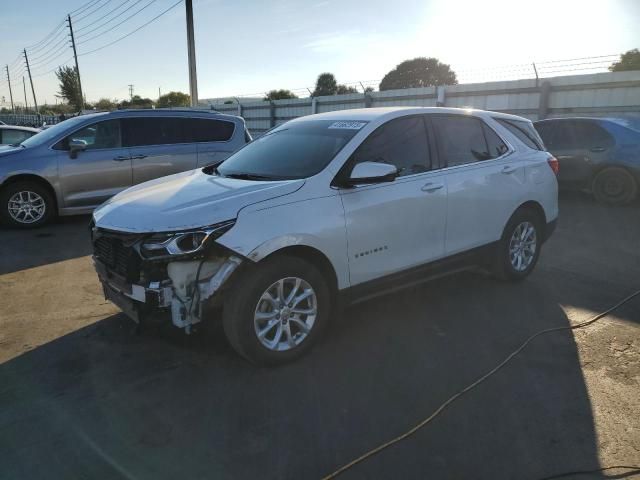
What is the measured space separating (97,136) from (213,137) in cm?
197

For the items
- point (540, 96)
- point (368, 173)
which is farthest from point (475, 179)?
point (540, 96)

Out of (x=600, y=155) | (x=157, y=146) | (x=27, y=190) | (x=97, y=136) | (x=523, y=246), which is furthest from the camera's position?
(x=600, y=155)

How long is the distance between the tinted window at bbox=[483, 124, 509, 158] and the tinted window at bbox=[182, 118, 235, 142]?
5.45 m

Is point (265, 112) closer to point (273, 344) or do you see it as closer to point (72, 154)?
point (72, 154)

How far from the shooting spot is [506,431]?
2807mm

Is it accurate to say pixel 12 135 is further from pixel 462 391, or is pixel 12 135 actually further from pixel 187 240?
pixel 462 391

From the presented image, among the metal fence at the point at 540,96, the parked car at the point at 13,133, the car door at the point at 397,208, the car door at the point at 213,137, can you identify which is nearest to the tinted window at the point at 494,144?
the car door at the point at 397,208

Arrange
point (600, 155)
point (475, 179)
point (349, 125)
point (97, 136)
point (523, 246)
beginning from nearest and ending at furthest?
1. point (349, 125)
2. point (475, 179)
3. point (523, 246)
4. point (97, 136)
5. point (600, 155)

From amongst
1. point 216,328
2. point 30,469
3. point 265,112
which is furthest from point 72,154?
point 265,112

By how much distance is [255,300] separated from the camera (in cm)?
329

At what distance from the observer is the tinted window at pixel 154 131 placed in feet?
27.2

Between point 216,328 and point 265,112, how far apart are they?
20277mm

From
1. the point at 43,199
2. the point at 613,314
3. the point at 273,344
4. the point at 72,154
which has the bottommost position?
the point at 613,314

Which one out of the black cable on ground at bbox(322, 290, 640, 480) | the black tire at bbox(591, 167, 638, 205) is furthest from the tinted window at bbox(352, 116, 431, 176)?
the black tire at bbox(591, 167, 638, 205)
